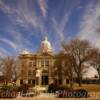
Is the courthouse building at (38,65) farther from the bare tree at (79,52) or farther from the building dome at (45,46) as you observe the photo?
the bare tree at (79,52)

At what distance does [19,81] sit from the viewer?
66625 mm

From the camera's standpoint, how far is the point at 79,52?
53625 millimetres

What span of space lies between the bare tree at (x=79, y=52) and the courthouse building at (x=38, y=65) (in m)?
12.9

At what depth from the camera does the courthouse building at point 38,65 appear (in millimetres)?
65938

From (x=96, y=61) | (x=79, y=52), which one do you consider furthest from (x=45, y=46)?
(x=79, y=52)

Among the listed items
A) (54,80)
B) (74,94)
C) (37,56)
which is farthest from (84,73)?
(74,94)

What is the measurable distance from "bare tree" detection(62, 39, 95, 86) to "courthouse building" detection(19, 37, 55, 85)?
42.4 feet

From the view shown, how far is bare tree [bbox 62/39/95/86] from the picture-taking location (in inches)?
2105

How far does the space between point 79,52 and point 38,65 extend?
1637 centimetres

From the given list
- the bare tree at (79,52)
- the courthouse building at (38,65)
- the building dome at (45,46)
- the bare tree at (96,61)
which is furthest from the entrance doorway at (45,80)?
the bare tree at (79,52)

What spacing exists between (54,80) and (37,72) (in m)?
4.14

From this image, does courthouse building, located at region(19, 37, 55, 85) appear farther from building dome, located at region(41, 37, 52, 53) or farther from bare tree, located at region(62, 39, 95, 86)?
bare tree, located at region(62, 39, 95, 86)

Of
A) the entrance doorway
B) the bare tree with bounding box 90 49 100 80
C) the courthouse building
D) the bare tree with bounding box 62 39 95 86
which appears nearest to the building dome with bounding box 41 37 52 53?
the courthouse building

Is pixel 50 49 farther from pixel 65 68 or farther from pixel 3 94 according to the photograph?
→ pixel 3 94
